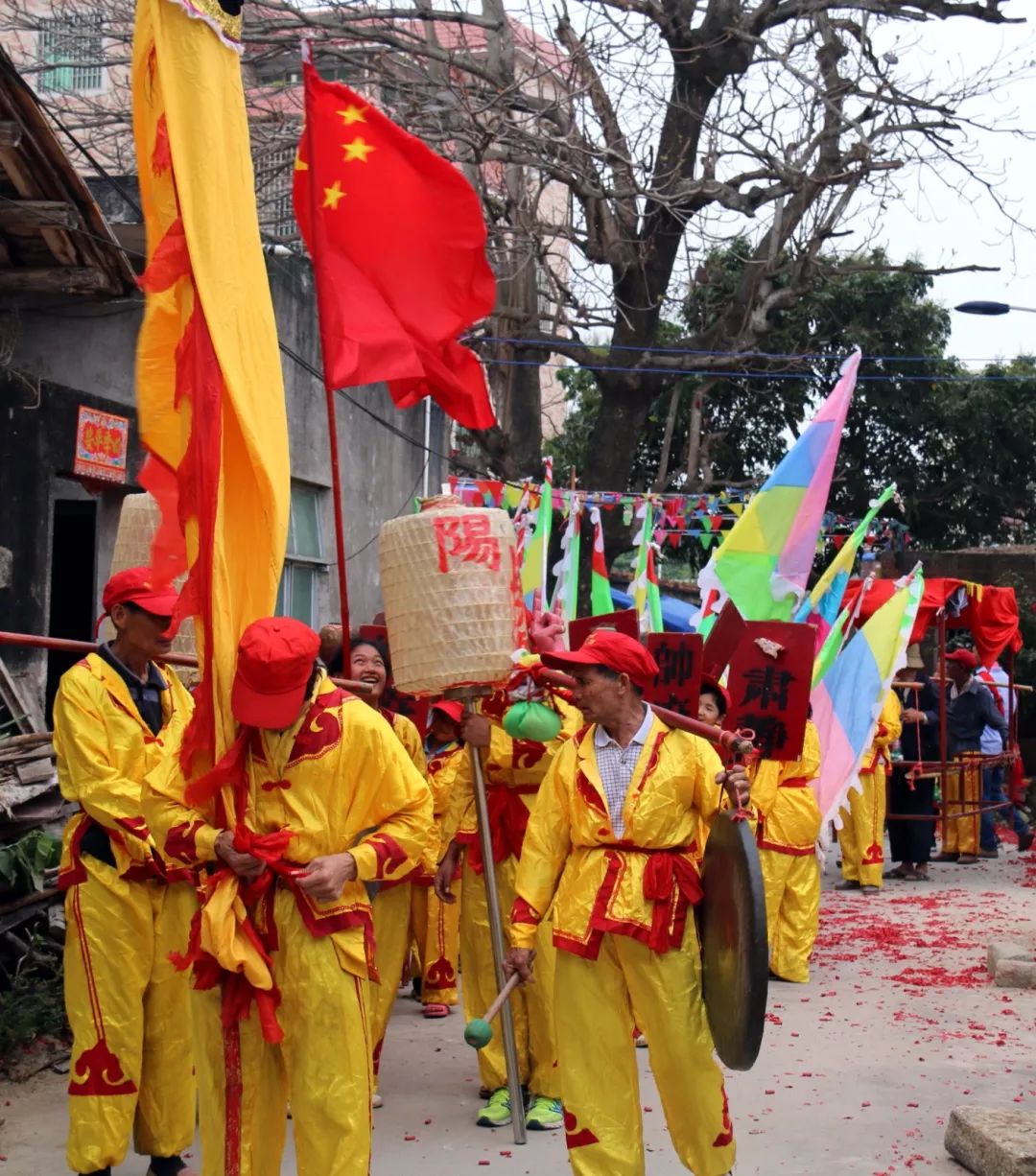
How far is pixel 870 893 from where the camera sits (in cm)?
1267

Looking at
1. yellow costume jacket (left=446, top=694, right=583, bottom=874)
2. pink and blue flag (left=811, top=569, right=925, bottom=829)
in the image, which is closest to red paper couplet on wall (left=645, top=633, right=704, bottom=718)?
yellow costume jacket (left=446, top=694, right=583, bottom=874)

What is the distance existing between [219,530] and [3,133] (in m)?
4.08

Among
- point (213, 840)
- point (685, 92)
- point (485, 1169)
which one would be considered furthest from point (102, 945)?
point (685, 92)

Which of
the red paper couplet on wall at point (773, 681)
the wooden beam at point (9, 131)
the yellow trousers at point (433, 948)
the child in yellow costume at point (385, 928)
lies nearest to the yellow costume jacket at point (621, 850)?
the child in yellow costume at point (385, 928)

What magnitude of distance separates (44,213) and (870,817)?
811 centimetres

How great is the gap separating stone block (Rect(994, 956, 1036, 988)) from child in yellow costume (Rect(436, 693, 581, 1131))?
142 inches

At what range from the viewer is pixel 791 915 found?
8.94 meters

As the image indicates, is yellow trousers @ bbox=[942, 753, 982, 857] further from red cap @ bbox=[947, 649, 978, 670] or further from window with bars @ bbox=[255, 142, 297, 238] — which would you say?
window with bars @ bbox=[255, 142, 297, 238]

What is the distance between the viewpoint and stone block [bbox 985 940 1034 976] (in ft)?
28.9

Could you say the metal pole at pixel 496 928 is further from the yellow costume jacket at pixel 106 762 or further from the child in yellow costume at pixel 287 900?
the child in yellow costume at pixel 287 900

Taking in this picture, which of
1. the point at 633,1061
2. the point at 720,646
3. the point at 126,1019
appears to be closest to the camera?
the point at 633,1061

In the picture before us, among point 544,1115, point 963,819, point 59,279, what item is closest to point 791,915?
point 544,1115

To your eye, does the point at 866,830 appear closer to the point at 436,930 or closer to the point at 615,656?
the point at 436,930

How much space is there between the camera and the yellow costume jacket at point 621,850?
4672 mm
